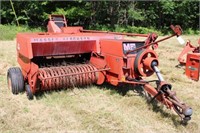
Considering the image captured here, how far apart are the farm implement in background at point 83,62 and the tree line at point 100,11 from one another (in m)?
14.6

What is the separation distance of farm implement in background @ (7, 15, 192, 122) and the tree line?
14.6 m

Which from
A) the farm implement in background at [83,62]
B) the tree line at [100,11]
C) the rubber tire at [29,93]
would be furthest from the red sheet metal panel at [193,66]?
the tree line at [100,11]

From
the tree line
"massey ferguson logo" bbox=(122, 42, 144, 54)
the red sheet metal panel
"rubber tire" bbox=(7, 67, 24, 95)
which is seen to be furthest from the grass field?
the tree line

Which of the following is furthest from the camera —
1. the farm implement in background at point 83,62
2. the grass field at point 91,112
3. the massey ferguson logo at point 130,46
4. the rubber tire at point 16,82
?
the rubber tire at point 16,82

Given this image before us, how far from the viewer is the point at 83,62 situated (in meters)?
5.87

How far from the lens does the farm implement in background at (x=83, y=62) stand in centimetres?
456

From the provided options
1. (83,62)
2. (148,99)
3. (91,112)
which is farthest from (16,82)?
(148,99)

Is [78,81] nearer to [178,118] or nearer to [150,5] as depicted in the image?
[178,118]

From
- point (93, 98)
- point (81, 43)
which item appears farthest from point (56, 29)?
point (93, 98)

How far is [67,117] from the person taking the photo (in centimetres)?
414

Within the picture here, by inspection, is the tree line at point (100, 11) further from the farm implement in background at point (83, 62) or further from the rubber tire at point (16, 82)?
the rubber tire at point (16, 82)

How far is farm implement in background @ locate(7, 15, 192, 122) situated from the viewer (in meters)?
4.56

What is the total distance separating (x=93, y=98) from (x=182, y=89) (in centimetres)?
175

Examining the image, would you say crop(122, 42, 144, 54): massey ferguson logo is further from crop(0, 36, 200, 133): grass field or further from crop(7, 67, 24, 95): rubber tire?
crop(7, 67, 24, 95): rubber tire
